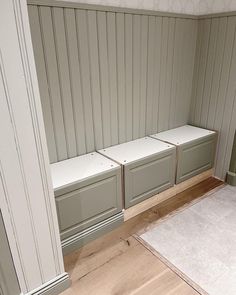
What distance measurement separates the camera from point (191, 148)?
8.24 feet

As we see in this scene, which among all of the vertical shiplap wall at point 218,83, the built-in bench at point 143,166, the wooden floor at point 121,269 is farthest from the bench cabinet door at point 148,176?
the vertical shiplap wall at point 218,83

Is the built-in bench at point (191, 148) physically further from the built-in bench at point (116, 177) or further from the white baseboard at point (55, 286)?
the white baseboard at point (55, 286)

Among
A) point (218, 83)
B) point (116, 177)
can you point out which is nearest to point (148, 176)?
point (116, 177)

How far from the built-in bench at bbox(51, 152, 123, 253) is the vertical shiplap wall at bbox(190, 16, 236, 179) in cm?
139

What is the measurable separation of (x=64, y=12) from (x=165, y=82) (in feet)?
4.05

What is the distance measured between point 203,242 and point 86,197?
1004 mm

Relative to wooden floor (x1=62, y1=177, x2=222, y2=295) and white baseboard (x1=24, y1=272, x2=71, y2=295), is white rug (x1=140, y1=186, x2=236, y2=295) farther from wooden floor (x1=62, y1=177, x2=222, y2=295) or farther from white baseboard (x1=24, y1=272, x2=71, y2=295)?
white baseboard (x1=24, y1=272, x2=71, y2=295)

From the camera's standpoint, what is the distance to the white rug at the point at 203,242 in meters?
1.65

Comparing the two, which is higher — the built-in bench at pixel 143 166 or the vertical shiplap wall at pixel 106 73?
the vertical shiplap wall at pixel 106 73

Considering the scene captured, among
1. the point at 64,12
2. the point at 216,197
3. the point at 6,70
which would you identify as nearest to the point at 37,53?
the point at 64,12

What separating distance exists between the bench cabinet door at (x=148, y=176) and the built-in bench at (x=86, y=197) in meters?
0.11

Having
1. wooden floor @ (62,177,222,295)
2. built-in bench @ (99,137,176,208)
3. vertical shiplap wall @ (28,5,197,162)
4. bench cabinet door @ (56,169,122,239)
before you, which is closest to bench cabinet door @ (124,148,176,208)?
built-in bench @ (99,137,176,208)

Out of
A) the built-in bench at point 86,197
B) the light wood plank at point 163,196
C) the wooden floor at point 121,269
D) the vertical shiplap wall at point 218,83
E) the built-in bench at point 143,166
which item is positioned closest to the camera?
the wooden floor at point 121,269

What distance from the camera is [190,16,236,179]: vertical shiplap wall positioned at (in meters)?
2.43
